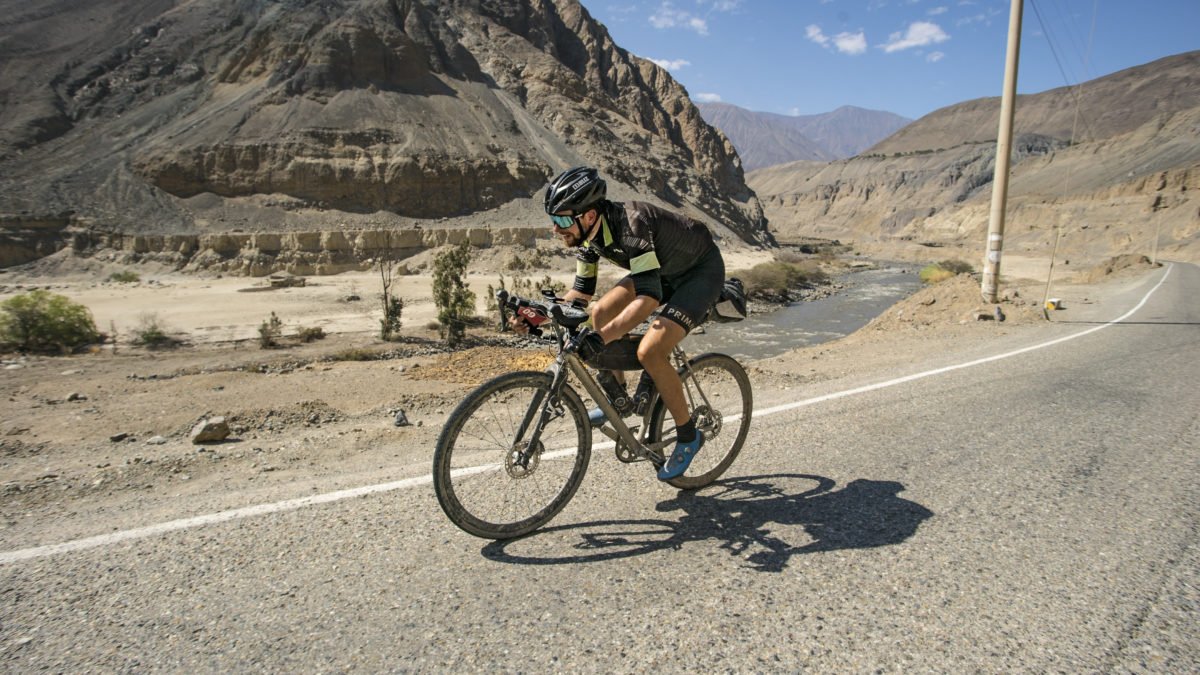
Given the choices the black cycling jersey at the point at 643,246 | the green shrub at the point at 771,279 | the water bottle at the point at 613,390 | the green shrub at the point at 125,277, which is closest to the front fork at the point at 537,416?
the water bottle at the point at 613,390

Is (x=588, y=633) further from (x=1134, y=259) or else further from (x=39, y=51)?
(x=39, y=51)

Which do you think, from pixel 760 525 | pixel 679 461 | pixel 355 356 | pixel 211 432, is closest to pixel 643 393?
pixel 679 461

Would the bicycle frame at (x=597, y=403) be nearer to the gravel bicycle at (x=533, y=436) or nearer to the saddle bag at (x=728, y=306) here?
the gravel bicycle at (x=533, y=436)

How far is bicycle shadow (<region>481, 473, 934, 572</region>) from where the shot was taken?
2.96 meters

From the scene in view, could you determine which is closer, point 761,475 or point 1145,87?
point 761,475

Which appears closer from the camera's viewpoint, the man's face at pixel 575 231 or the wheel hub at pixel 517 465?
the wheel hub at pixel 517 465

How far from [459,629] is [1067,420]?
5331mm

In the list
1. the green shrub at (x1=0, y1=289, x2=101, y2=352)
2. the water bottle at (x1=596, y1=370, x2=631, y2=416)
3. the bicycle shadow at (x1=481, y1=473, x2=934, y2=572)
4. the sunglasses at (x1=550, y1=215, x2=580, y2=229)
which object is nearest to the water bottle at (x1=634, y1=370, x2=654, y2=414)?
the water bottle at (x1=596, y1=370, x2=631, y2=416)

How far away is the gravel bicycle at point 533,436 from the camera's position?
9.74 feet

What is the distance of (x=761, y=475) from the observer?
13.1ft

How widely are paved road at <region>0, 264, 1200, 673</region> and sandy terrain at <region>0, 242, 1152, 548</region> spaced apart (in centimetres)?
91

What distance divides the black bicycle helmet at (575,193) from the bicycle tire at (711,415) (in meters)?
1.22

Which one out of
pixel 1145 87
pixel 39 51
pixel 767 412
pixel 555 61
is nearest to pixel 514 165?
pixel 555 61

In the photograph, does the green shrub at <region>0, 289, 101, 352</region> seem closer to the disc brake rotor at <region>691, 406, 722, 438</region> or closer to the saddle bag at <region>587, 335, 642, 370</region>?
the saddle bag at <region>587, 335, 642, 370</region>
